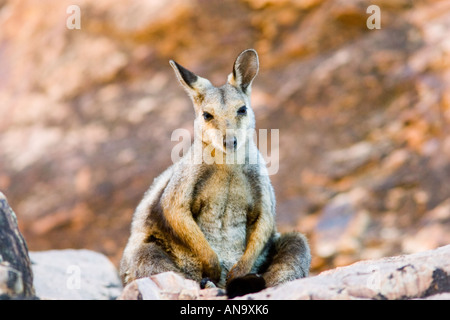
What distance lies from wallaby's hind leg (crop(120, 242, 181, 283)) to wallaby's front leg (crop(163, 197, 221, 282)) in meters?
0.23

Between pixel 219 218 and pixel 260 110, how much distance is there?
7.46 meters

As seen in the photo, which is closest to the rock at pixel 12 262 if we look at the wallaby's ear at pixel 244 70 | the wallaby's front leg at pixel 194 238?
the wallaby's front leg at pixel 194 238

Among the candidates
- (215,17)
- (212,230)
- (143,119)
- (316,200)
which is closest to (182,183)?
(212,230)

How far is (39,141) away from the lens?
44.1ft

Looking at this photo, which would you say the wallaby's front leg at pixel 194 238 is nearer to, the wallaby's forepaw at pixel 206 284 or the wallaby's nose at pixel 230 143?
the wallaby's forepaw at pixel 206 284

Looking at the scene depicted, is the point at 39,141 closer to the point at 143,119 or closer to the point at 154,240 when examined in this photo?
the point at 143,119

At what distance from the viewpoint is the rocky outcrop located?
13.4 ft

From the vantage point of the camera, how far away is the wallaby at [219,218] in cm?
546

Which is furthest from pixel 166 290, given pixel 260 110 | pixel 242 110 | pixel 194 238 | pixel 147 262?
pixel 260 110

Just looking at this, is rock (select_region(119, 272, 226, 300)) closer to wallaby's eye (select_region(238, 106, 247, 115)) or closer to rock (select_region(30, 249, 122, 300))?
rock (select_region(30, 249, 122, 300))

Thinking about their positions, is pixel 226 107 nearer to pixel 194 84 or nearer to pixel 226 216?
pixel 194 84

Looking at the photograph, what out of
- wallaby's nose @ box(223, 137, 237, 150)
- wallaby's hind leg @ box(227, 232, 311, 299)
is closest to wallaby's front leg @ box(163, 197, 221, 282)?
wallaby's hind leg @ box(227, 232, 311, 299)

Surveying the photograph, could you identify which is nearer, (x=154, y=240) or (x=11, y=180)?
(x=154, y=240)
